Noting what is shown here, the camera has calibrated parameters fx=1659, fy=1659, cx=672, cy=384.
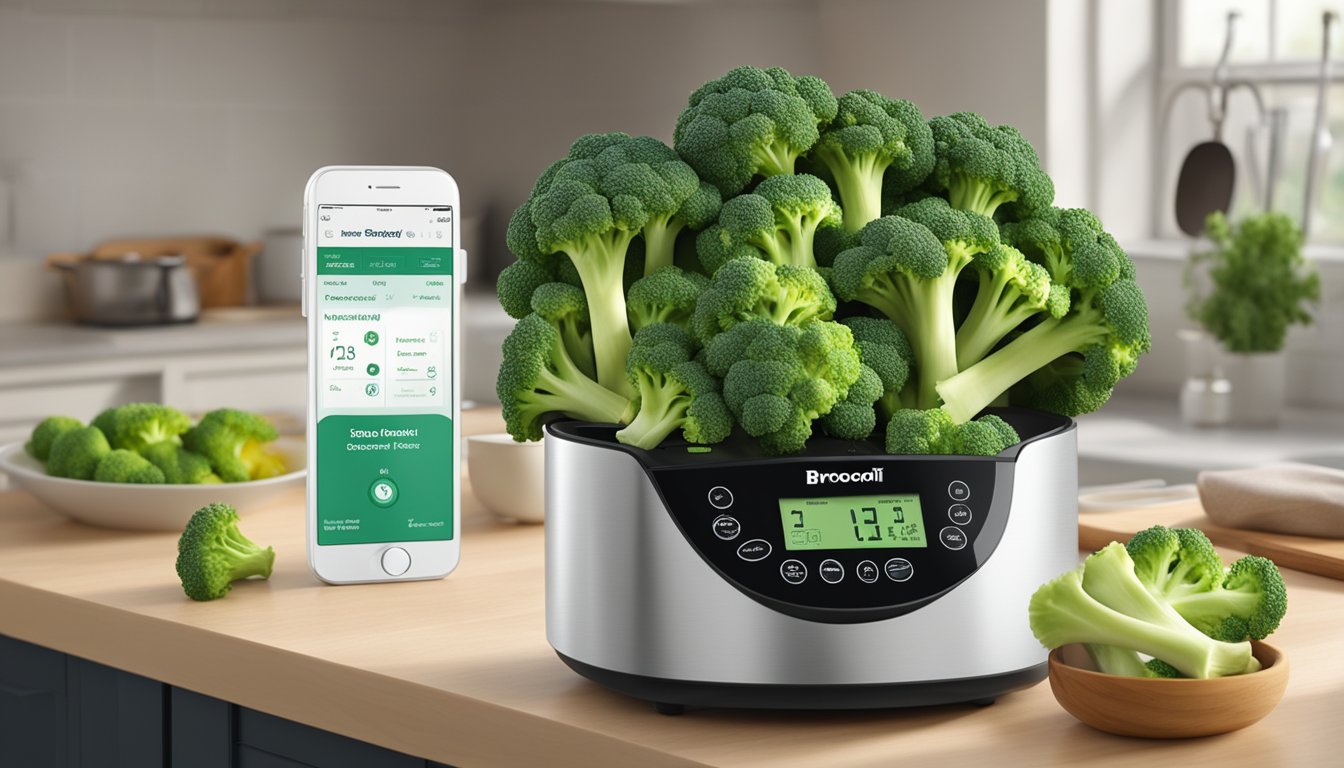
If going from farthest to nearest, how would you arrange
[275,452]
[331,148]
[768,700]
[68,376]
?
[331,148] → [68,376] → [275,452] → [768,700]

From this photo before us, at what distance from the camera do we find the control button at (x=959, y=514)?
2.73ft

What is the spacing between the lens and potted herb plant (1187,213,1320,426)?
2.89 meters

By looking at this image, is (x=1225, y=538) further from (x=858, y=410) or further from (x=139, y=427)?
(x=139, y=427)

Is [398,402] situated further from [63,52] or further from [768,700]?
[63,52]

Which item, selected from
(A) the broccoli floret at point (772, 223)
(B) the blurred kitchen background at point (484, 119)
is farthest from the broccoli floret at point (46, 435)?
(B) the blurred kitchen background at point (484, 119)

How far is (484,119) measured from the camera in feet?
13.7

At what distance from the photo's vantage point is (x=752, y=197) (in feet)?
2.94

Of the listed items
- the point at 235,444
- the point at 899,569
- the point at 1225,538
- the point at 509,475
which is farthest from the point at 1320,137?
the point at 899,569

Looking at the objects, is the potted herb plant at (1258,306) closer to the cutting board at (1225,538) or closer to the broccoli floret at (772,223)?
the cutting board at (1225,538)

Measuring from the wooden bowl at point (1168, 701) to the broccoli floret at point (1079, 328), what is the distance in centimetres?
18

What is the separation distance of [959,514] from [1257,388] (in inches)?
88.5

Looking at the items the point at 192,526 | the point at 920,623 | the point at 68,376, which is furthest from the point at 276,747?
the point at 68,376

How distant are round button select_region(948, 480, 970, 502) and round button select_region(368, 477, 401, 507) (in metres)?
0.47

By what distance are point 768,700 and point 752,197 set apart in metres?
0.27
